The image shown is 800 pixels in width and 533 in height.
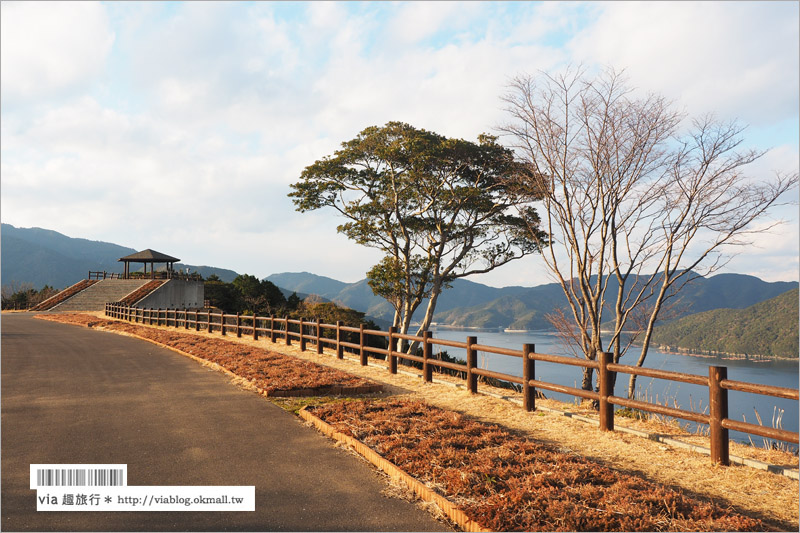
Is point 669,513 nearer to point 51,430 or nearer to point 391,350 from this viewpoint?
point 51,430

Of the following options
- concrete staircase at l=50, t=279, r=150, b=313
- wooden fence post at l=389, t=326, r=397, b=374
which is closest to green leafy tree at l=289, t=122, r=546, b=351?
wooden fence post at l=389, t=326, r=397, b=374

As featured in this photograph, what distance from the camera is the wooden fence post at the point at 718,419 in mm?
5926

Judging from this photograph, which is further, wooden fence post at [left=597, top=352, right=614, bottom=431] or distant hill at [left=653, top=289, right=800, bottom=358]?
distant hill at [left=653, top=289, right=800, bottom=358]

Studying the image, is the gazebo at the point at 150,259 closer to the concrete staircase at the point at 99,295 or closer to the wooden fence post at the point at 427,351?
the concrete staircase at the point at 99,295

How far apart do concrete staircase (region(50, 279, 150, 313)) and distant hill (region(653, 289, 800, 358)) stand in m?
50.0

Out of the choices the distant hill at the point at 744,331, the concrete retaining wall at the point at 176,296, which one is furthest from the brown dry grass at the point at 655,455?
the concrete retaining wall at the point at 176,296

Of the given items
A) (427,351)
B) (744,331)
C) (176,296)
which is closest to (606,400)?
(427,351)

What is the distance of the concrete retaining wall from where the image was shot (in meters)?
47.1

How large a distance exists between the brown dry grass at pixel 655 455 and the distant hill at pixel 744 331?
34.6m

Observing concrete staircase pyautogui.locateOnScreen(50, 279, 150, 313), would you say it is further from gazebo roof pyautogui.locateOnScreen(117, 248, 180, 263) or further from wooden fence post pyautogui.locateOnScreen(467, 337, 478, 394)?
wooden fence post pyautogui.locateOnScreen(467, 337, 478, 394)

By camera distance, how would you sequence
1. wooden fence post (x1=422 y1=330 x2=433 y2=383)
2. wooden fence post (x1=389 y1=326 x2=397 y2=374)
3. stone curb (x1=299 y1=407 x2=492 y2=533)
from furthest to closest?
wooden fence post (x1=389 y1=326 x2=397 y2=374) → wooden fence post (x1=422 y1=330 x2=433 y2=383) → stone curb (x1=299 y1=407 x2=492 y2=533)

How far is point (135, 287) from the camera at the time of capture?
2099 inches

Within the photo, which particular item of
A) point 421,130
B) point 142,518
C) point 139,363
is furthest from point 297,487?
point 421,130

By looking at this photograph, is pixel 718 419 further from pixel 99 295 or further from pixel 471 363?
pixel 99 295
